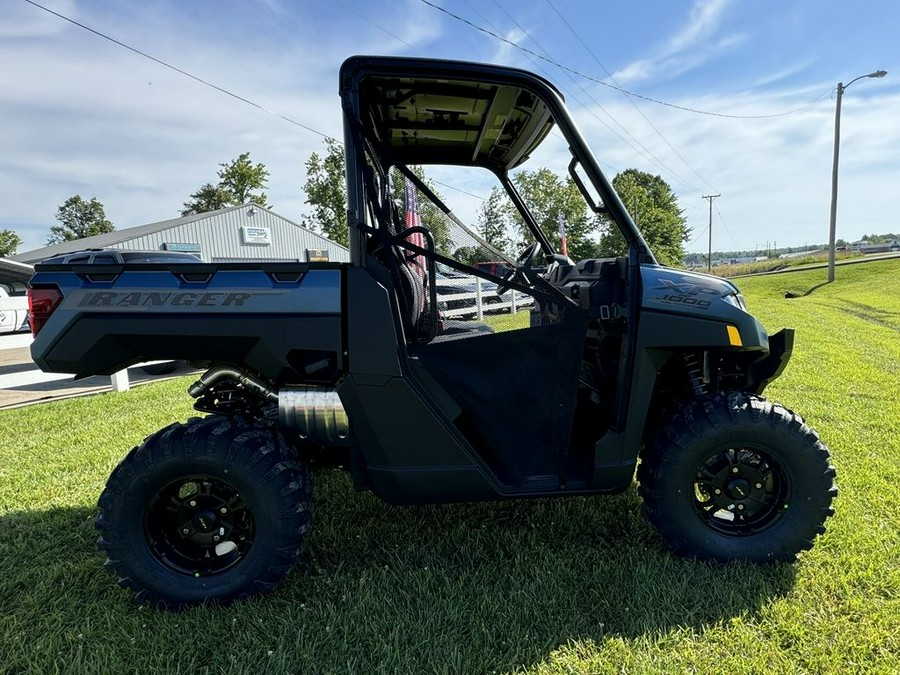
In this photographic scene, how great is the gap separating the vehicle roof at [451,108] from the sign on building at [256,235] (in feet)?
89.4

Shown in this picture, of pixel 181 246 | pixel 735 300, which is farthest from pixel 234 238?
pixel 735 300

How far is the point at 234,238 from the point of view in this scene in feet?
90.7

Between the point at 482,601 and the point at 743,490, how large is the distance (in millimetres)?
1269

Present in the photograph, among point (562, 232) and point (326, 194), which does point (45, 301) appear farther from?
point (326, 194)

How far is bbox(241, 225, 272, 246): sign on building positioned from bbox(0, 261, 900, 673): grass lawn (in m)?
26.7

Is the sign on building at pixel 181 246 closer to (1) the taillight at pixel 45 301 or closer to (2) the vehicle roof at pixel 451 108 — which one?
(2) the vehicle roof at pixel 451 108

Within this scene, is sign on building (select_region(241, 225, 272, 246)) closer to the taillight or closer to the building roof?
the building roof

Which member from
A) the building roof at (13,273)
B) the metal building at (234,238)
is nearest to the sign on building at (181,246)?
the metal building at (234,238)

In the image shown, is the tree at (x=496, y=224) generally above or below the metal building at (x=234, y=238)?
below

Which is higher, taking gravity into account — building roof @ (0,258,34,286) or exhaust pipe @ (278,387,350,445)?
building roof @ (0,258,34,286)

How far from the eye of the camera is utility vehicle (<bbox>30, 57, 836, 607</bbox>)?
215cm

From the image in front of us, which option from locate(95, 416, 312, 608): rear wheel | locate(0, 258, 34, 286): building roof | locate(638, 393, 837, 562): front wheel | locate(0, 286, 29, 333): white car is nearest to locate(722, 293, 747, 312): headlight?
locate(638, 393, 837, 562): front wheel

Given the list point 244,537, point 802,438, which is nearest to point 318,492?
point 244,537

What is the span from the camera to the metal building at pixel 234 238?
2468 centimetres
